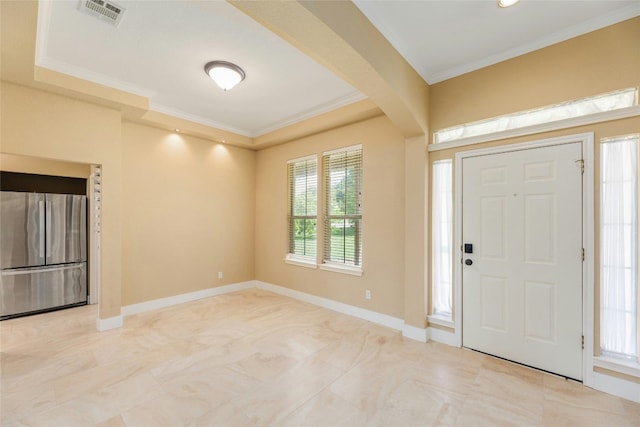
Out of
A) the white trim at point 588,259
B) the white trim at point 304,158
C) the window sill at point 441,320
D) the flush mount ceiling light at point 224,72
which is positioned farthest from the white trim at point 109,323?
the white trim at point 588,259

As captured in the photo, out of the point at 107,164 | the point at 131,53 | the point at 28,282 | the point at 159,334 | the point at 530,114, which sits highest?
the point at 131,53

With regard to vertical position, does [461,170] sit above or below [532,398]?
above

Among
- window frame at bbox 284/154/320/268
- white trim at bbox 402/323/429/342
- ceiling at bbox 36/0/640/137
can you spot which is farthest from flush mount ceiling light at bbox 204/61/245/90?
white trim at bbox 402/323/429/342

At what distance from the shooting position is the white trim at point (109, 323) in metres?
3.49

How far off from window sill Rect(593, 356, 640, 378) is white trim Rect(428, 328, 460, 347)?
1153 millimetres

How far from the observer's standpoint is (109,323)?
354 centimetres

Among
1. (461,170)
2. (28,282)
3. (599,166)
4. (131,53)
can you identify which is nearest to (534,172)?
(599,166)

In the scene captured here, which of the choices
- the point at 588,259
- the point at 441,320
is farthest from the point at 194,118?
the point at 588,259

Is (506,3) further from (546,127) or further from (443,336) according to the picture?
(443,336)

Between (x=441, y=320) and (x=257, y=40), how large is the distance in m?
3.61

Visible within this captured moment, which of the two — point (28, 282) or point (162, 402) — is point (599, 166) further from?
point (28, 282)

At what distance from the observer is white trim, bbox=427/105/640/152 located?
7.34ft

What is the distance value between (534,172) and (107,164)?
4.97m

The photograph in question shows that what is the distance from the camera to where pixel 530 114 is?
2.73m
